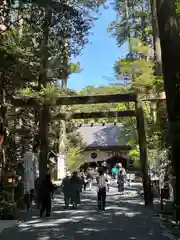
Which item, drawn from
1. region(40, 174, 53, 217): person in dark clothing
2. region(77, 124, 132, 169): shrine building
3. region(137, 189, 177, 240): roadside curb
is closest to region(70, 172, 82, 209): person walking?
region(40, 174, 53, 217): person in dark clothing

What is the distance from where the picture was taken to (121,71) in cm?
1750

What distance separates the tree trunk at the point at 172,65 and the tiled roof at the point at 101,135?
1282 inches

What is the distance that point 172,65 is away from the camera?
9.91m

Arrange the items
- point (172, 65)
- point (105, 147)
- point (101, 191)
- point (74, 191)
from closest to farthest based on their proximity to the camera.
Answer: point (172, 65), point (101, 191), point (74, 191), point (105, 147)

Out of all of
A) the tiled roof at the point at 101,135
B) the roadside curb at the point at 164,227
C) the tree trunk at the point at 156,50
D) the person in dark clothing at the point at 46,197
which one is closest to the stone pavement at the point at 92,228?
the roadside curb at the point at 164,227

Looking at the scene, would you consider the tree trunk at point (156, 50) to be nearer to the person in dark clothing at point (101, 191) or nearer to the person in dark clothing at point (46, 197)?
the person in dark clothing at point (101, 191)

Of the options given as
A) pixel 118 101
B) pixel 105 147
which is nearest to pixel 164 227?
pixel 118 101

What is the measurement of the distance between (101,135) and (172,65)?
1394 inches

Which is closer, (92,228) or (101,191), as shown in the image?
(92,228)

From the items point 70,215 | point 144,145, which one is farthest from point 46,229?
point 144,145

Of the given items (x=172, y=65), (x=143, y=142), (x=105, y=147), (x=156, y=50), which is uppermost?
(x=156, y=50)

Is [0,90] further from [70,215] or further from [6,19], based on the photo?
[6,19]

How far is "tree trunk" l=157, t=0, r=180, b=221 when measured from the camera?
9867mm

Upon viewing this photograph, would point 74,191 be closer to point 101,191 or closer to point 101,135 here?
point 101,191
